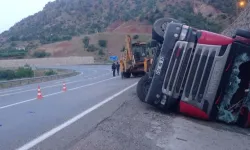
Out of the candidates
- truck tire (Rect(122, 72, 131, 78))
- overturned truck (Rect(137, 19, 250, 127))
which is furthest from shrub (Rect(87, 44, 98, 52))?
overturned truck (Rect(137, 19, 250, 127))

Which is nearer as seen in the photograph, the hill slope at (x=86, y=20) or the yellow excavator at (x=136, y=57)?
the yellow excavator at (x=136, y=57)

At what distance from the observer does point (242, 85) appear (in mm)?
9828

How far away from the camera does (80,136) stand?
7.38m

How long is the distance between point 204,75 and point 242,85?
1.26 meters

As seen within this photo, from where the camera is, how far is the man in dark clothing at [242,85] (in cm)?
970

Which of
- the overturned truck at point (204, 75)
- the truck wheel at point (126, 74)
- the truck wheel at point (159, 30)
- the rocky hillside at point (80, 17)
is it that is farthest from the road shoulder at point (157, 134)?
the rocky hillside at point (80, 17)

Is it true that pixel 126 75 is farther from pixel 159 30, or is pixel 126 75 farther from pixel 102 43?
pixel 102 43

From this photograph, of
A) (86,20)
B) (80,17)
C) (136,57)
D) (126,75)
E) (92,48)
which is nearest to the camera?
(136,57)

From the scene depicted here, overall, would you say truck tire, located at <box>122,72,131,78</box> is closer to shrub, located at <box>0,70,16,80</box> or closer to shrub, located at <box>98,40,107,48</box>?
shrub, located at <box>0,70,16,80</box>

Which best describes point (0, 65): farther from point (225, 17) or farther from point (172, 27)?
point (172, 27)

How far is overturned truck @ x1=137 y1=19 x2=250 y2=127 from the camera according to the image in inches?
365

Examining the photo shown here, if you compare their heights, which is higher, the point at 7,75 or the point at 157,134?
the point at 157,134

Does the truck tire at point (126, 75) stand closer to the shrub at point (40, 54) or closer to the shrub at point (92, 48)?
the shrub at point (92, 48)

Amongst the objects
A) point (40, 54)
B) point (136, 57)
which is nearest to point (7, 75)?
point (136, 57)
